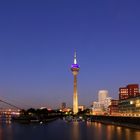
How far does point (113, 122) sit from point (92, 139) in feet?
186

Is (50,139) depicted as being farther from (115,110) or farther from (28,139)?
(115,110)

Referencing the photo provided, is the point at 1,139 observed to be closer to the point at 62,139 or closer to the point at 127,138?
the point at 62,139

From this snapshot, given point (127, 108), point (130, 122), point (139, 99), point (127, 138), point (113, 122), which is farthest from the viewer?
point (127, 108)

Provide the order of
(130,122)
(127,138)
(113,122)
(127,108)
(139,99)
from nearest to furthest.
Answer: (127,138), (130,122), (113,122), (139,99), (127,108)

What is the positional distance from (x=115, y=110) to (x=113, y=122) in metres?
72.9

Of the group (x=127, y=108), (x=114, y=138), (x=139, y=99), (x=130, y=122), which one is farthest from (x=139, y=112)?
(x=114, y=138)

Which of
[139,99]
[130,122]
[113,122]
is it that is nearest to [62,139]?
[130,122]

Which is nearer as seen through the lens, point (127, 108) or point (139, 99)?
point (139, 99)

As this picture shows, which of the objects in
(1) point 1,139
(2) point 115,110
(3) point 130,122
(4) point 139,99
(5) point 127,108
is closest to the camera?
(1) point 1,139

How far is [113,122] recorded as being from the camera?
378 ft

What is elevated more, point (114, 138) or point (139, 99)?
point (139, 99)

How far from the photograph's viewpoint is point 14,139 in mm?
61688

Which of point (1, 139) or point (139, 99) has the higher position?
point (139, 99)

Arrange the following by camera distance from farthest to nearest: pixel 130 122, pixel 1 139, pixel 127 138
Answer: pixel 130 122, pixel 1 139, pixel 127 138
